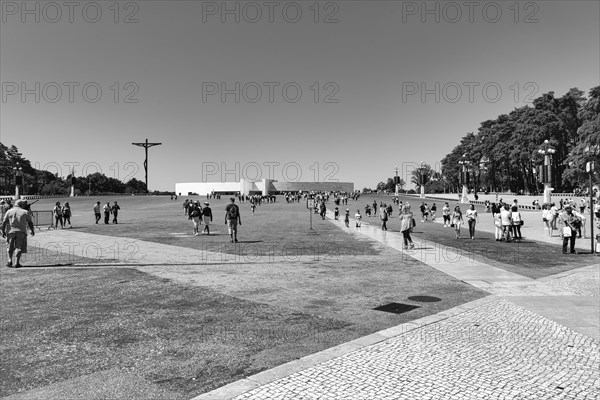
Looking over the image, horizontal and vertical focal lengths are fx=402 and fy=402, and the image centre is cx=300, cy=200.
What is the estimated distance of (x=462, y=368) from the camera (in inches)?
181

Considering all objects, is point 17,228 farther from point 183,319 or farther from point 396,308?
point 396,308

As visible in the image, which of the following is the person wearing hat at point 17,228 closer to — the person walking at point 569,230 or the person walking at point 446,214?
the person walking at point 569,230

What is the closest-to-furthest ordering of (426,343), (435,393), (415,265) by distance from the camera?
(435,393), (426,343), (415,265)

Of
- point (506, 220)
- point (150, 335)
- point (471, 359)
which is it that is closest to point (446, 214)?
point (506, 220)

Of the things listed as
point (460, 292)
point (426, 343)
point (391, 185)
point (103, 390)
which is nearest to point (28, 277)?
point (103, 390)

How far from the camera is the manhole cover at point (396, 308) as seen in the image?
22.7 ft

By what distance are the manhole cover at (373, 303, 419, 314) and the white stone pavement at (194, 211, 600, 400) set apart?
605 millimetres

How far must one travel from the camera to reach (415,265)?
11719mm

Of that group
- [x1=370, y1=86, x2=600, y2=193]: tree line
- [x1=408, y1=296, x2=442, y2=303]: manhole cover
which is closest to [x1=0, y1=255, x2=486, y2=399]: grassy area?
[x1=408, y1=296, x2=442, y2=303]: manhole cover

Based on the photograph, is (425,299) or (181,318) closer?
(181,318)

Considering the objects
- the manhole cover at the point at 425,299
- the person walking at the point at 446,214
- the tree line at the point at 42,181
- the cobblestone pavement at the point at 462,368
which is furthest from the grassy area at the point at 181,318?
the tree line at the point at 42,181

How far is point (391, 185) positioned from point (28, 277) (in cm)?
14667

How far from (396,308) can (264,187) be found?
148200mm

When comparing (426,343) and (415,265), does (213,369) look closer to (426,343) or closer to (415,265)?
(426,343)
